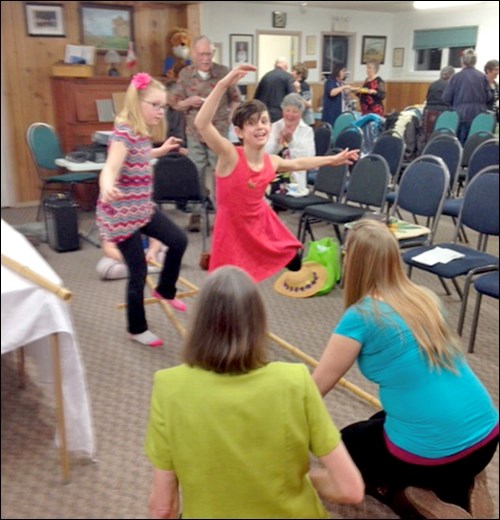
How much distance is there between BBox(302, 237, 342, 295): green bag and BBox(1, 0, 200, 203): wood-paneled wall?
1.52 meters

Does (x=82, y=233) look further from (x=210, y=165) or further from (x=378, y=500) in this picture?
(x=378, y=500)

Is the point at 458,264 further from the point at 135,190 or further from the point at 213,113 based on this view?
the point at 135,190

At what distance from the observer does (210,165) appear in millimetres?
3752

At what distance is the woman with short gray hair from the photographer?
318 cm

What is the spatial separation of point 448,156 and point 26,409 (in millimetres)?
3059

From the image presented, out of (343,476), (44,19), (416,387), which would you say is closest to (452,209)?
(416,387)

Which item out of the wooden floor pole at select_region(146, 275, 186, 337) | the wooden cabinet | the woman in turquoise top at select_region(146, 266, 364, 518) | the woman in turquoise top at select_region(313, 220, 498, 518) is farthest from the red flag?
the woman in turquoise top at select_region(146, 266, 364, 518)

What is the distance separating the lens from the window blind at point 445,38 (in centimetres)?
288

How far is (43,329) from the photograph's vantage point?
1.44 meters

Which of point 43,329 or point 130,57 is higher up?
point 130,57

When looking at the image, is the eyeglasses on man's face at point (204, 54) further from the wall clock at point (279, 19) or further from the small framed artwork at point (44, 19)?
the small framed artwork at point (44, 19)

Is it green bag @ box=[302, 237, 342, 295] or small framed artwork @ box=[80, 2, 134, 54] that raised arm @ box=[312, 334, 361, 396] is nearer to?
green bag @ box=[302, 237, 342, 295]

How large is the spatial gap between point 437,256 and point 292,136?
140 centimetres

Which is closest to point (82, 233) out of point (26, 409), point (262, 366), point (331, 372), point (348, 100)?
point (26, 409)
